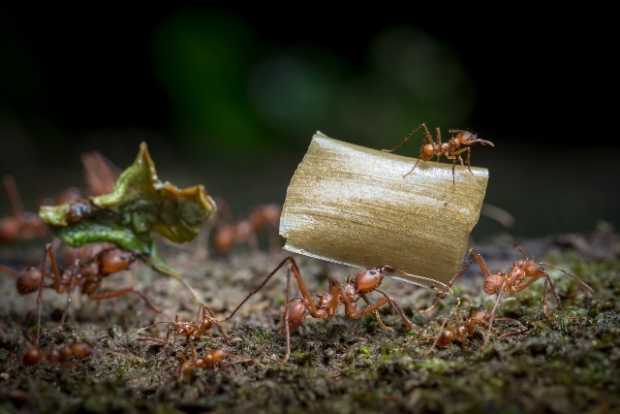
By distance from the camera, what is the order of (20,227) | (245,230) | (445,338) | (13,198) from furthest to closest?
(245,230) → (20,227) → (13,198) → (445,338)

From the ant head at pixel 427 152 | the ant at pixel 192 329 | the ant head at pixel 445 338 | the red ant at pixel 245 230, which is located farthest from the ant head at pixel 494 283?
the red ant at pixel 245 230

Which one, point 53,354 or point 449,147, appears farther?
point 449,147

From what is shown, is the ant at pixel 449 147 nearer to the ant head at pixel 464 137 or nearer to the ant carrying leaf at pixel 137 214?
the ant head at pixel 464 137

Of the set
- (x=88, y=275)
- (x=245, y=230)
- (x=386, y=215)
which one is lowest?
(x=245, y=230)

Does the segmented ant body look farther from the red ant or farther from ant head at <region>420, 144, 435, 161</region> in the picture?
the red ant

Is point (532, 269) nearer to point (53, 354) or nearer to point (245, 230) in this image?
point (53, 354)

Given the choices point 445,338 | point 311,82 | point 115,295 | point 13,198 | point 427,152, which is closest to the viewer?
point 445,338

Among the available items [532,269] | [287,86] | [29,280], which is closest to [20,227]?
[29,280]
